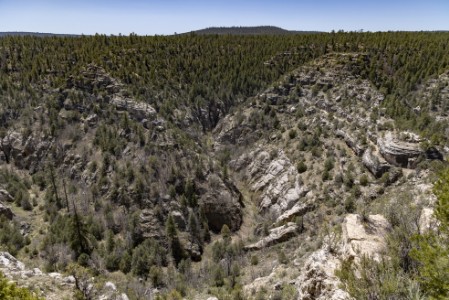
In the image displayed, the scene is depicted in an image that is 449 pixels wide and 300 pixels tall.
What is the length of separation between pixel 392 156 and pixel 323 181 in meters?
6.07

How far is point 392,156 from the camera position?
27188 millimetres

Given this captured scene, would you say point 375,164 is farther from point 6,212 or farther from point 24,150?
point 24,150

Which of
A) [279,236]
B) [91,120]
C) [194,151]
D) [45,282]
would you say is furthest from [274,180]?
[45,282]

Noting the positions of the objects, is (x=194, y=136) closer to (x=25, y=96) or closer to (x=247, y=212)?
(x=247, y=212)

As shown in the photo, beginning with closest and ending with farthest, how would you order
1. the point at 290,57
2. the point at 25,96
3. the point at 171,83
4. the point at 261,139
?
the point at 25,96 < the point at 261,139 < the point at 171,83 < the point at 290,57

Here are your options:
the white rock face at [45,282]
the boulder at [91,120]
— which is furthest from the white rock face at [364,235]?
the boulder at [91,120]

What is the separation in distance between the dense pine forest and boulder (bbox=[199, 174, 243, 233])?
14cm

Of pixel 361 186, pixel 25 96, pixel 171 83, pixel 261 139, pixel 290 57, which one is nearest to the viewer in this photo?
pixel 361 186

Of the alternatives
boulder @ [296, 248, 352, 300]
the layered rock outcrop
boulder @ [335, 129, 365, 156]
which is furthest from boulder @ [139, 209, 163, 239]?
boulder @ [335, 129, 365, 156]

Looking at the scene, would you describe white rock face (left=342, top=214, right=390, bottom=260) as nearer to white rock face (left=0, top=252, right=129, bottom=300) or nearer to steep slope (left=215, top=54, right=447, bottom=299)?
steep slope (left=215, top=54, right=447, bottom=299)

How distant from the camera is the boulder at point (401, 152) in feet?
86.7

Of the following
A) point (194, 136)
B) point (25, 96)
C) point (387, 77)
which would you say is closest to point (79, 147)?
point (25, 96)

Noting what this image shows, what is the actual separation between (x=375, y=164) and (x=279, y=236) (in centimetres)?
1058

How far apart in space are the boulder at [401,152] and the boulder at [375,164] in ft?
2.04
